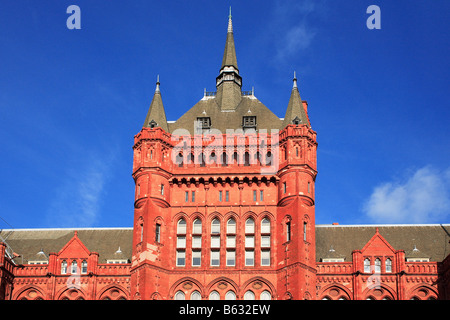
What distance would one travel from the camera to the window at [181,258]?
76.9 m

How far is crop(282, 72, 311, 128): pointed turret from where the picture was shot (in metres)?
80.9

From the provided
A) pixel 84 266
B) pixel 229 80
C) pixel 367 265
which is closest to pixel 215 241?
pixel 84 266

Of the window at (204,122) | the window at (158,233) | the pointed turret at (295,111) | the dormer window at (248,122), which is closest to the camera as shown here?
the window at (158,233)

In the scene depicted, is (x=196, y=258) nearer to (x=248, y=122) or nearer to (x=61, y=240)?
(x=248, y=122)

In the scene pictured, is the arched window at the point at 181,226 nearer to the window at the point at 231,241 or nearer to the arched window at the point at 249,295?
the window at the point at 231,241

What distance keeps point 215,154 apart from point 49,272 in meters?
19.4

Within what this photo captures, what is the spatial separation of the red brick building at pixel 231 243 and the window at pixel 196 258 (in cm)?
13

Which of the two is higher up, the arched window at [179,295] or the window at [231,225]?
the window at [231,225]

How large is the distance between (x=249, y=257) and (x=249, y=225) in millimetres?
3137

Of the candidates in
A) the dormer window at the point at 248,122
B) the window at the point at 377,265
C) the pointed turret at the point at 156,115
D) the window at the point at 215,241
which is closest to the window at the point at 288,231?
the window at the point at 215,241

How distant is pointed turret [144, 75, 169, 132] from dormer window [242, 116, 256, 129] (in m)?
7.65

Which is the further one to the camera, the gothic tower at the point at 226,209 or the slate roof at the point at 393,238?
the slate roof at the point at 393,238

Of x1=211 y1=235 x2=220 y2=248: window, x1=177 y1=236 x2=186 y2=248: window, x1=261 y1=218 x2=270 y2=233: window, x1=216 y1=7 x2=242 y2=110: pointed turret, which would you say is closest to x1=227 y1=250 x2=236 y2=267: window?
x1=211 y1=235 x2=220 y2=248: window
